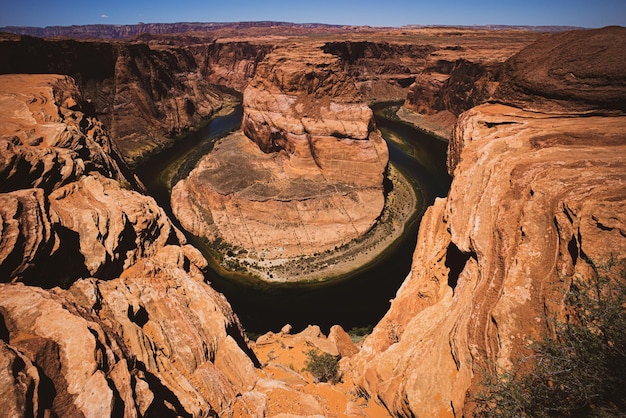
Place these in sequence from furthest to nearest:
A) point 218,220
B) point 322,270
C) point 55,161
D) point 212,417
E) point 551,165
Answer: point 218,220 < point 322,270 < point 55,161 < point 551,165 < point 212,417

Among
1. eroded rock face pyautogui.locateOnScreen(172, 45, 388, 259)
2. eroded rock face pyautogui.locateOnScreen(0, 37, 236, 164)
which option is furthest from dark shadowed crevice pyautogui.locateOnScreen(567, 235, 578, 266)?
eroded rock face pyautogui.locateOnScreen(0, 37, 236, 164)

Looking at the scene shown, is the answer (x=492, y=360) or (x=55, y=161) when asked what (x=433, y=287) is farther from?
(x=55, y=161)

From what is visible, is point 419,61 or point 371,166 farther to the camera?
point 419,61

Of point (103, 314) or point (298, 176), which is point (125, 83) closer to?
point (298, 176)

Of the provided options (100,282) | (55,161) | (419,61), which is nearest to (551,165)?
(100,282)

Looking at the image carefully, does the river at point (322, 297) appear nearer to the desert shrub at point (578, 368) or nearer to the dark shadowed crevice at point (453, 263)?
the dark shadowed crevice at point (453, 263)

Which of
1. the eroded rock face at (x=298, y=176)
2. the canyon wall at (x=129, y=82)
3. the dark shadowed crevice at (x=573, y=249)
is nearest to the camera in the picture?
the dark shadowed crevice at (x=573, y=249)

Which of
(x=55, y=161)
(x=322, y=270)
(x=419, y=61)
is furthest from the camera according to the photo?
(x=419, y=61)

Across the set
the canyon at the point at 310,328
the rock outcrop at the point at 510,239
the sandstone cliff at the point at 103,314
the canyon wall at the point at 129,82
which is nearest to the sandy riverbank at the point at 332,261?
the canyon at the point at 310,328
